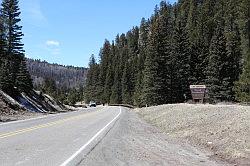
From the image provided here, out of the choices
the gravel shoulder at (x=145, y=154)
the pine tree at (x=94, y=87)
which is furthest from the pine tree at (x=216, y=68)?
the pine tree at (x=94, y=87)

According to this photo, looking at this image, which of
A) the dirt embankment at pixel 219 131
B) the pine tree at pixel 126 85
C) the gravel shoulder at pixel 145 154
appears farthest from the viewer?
the pine tree at pixel 126 85

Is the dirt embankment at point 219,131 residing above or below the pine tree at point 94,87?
below

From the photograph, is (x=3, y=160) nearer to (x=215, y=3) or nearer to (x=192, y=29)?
(x=192, y=29)

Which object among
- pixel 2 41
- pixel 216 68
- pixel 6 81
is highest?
pixel 2 41

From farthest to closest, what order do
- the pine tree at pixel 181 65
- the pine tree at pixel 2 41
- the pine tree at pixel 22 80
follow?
the pine tree at pixel 181 65, the pine tree at pixel 22 80, the pine tree at pixel 2 41

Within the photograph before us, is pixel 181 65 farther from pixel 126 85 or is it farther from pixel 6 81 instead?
pixel 126 85

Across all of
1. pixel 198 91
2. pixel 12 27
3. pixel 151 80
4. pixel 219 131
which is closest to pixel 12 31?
pixel 12 27

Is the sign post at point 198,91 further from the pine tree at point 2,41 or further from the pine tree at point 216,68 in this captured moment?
→ the pine tree at point 2,41

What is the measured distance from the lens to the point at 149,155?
47.3 ft

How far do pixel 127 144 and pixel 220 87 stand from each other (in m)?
47.6

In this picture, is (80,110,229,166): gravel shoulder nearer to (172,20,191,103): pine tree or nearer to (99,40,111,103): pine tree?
(172,20,191,103): pine tree

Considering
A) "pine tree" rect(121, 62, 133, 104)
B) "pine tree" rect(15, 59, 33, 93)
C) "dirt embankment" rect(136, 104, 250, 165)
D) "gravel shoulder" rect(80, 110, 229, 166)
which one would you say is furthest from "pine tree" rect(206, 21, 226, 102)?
"pine tree" rect(121, 62, 133, 104)

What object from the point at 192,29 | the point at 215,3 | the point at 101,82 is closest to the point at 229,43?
the point at 192,29

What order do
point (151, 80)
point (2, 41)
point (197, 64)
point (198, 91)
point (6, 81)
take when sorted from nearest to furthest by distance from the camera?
point (198, 91) < point (6, 81) < point (2, 41) < point (151, 80) < point (197, 64)
